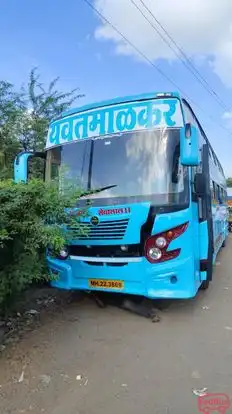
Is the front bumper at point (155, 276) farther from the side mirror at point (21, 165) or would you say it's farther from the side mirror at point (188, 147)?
the side mirror at point (21, 165)

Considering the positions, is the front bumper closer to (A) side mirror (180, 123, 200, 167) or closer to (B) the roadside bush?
(B) the roadside bush

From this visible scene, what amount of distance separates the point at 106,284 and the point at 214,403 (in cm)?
238

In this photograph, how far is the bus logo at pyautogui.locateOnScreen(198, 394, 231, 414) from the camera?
3.15 meters

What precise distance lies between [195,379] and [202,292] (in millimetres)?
3498

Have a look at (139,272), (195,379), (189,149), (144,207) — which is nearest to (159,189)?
(144,207)

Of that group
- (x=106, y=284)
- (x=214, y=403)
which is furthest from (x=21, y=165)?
(x=214, y=403)

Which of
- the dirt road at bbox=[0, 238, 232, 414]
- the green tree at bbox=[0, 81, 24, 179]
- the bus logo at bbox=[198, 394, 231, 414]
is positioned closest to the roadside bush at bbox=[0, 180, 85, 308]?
the dirt road at bbox=[0, 238, 232, 414]

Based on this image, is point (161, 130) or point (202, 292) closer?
point (161, 130)

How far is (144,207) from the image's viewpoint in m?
5.01

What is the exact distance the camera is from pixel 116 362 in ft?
13.4

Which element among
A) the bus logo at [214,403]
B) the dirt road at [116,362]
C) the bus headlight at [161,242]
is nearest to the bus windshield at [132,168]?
the bus headlight at [161,242]

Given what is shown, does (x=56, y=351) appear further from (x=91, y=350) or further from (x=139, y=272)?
(x=139, y=272)

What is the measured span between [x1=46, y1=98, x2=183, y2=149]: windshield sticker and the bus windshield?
98mm

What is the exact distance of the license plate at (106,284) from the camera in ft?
17.3
